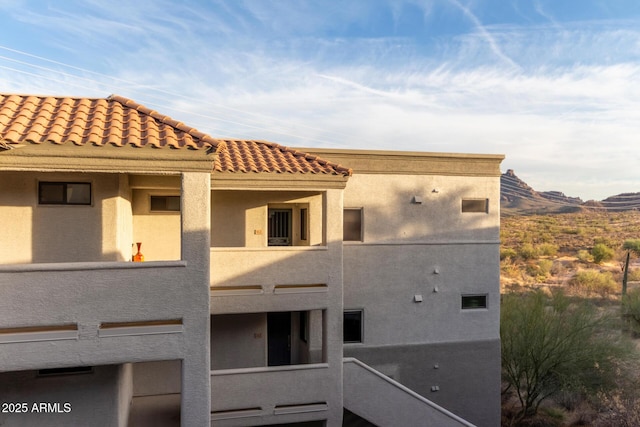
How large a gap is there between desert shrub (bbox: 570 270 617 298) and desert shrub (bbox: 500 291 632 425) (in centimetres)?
2682

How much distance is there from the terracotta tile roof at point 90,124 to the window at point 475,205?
992cm

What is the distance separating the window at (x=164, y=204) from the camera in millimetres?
12078

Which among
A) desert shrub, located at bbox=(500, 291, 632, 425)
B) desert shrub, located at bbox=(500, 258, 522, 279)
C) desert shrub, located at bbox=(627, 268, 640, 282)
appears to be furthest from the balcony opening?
desert shrub, located at bbox=(627, 268, 640, 282)

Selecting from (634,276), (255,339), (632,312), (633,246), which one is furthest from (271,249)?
(633,246)

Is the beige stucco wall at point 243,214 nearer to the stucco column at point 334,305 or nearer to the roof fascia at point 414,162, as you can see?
the stucco column at point 334,305

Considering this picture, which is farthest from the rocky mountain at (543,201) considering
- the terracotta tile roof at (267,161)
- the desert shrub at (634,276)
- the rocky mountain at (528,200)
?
the terracotta tile roof at (267,161)

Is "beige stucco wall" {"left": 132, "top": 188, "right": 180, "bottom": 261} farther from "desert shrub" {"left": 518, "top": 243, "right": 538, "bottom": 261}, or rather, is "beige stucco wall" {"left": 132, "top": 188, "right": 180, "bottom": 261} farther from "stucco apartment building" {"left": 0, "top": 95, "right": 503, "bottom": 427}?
"desert shrub" {"left": 518, "top": 243, "right": 538, "bottom": 261}

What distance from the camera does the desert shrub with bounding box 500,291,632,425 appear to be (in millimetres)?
18906

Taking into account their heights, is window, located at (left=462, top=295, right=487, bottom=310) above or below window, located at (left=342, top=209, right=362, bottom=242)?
below

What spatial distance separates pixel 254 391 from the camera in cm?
1083

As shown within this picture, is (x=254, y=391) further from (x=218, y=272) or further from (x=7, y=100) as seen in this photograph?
(x=7, y=100)

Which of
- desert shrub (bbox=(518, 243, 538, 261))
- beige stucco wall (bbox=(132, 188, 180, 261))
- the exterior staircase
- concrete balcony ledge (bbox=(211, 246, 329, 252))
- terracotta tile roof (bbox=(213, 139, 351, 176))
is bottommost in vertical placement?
the exterior staircase

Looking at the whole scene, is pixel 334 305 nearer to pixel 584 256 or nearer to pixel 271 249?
pixel 271 249

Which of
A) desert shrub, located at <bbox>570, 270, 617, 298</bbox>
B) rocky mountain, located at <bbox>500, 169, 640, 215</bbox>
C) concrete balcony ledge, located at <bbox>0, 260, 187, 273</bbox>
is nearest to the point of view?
concrete balcony ledge, located at <bbox>0, 260, 187, 273</bbox>
